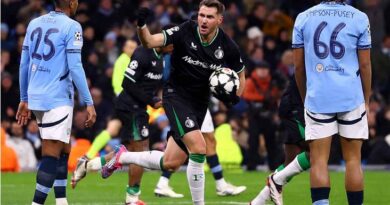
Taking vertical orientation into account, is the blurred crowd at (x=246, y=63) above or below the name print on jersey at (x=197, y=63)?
below

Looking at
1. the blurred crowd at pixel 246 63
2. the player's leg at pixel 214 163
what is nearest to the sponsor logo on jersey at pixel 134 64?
the player's leg at pixel 214 163

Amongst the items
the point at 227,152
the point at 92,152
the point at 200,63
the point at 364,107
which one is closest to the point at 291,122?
the point at 200,63

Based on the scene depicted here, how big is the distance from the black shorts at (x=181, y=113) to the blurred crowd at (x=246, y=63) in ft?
23.8

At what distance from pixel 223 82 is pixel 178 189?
521 centimetres

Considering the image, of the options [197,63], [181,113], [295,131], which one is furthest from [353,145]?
[295,131]

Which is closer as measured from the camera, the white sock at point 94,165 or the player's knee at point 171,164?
the player's knee at point 171,164

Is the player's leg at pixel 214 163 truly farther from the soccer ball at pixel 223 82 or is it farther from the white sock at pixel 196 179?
the white sock at pixel 196 179

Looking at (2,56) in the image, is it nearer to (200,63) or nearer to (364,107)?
(200,63)

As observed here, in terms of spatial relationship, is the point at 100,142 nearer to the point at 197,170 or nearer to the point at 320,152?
the point at 197,170

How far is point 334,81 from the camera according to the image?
33.2ft

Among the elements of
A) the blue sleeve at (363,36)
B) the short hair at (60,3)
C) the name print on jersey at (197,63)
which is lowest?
the name print on jersey at (197,63)

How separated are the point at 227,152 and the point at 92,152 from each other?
3320 mm

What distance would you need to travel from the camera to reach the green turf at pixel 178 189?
46.5 ft

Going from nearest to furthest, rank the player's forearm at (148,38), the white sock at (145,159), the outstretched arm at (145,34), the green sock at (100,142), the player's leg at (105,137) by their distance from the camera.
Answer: the outstretched arm at (145,34) < the player's forearm at (148,38) < the white sock at (145,159) < the player's leg at (105,137) < the green sock at (100,142)
